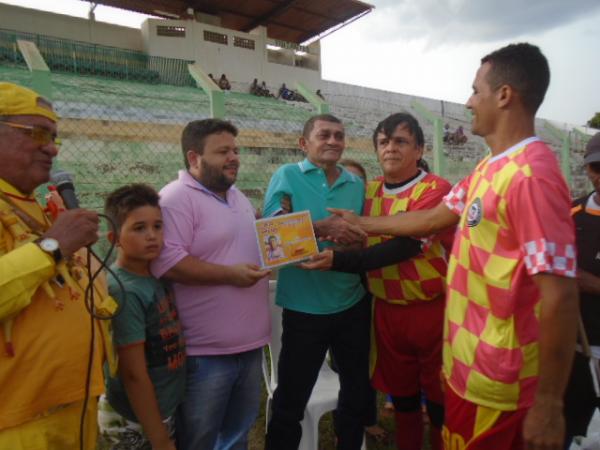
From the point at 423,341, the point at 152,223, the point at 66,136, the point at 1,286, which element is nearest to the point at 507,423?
the point at 423,341

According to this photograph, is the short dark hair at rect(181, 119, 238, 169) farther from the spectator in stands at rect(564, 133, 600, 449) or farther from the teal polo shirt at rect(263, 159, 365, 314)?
the spectator in stands at rect(564, 133, 600, 449)

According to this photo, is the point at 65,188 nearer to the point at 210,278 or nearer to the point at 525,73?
the point at 210,278

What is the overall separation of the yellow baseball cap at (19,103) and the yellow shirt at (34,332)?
260mm

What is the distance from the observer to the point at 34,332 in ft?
4.78

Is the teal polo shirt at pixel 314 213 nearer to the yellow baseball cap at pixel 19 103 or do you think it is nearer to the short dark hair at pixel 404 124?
the short dark hair at pixel 404 124

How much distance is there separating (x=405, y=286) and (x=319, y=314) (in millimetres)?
517

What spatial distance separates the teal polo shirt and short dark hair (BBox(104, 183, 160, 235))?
773 mm

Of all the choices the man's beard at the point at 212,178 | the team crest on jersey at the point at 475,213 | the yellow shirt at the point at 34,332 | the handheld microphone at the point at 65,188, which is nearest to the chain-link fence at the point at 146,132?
the man's beard at the point at 212,178

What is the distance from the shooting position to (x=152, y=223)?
198 centimetres

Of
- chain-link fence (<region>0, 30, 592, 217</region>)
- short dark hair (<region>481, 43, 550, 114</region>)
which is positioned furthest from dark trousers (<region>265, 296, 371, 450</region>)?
chain-link fence (<region>0, 30, 592, 217</region>)

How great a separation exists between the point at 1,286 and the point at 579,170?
2022 centimetres

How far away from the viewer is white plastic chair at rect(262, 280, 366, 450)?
2.70 metres

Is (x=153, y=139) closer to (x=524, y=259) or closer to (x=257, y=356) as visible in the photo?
(x=257, y=356)

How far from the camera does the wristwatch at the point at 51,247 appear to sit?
1400mm
